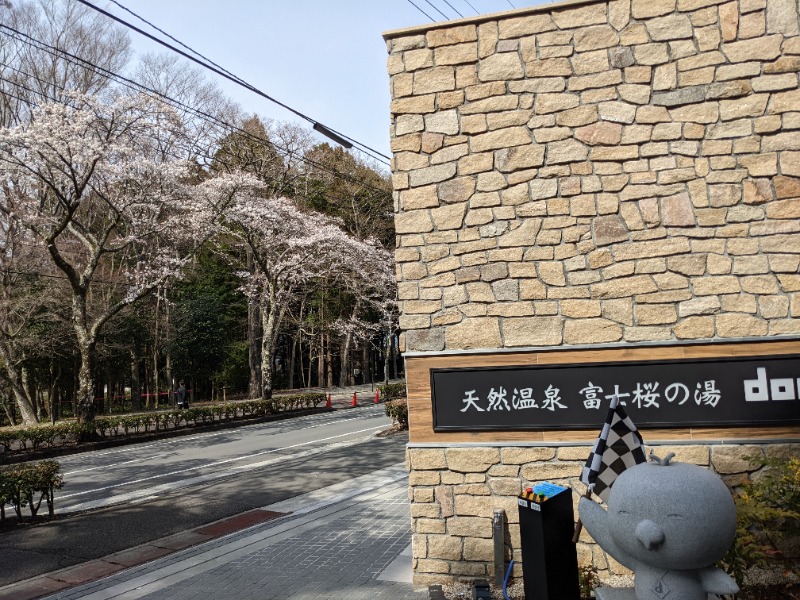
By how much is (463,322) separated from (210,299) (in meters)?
28.1

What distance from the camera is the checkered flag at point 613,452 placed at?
436 centimetres

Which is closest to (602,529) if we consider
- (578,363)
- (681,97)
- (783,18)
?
(578,363)

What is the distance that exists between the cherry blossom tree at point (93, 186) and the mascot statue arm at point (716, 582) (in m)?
16.8

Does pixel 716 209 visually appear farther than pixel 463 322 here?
No

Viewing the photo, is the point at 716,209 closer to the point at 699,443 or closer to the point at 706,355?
the point at 706,355

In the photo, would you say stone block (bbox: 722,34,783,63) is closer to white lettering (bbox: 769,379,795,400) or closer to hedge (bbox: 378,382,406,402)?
white lettering (bbox: 769,379,795,400)

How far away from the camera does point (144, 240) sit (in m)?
22.3

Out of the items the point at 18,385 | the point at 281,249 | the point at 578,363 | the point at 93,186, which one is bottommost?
the point at 18,385

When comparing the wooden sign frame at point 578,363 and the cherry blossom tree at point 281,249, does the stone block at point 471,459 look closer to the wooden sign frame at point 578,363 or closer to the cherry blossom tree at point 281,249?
the wooden sign frame at point 578,363

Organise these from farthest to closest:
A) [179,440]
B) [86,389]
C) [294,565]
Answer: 1. [179,440]
2. [86,389]
3. [294,565]

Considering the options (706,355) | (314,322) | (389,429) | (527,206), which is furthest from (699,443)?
(314,322)

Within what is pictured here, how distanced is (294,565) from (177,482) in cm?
667

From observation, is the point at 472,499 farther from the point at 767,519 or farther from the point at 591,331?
the point at 767,519

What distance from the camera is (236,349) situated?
36844 millimetres
